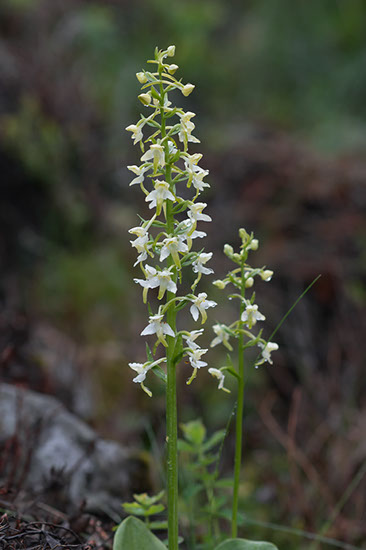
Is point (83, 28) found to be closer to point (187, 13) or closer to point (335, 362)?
point (187, 13)

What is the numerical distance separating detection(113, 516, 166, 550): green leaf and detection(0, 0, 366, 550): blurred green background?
1.03 metres

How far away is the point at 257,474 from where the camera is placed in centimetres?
392

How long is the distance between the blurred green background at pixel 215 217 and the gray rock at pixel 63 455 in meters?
0.25

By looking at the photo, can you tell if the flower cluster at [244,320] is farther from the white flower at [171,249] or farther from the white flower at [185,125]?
the white flower at [185,125]

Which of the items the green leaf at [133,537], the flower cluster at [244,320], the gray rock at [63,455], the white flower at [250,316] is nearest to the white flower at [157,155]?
the flower cluster at [244,320]

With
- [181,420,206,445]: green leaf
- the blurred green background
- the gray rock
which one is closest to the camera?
[181,420,206,445]: green leaf

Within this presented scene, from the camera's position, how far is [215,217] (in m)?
6.10

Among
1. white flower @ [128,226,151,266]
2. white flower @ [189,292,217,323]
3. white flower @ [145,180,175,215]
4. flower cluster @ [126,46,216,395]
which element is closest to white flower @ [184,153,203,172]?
flower cluster @ [126,46,216,395]

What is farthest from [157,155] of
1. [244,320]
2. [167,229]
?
[244,320]

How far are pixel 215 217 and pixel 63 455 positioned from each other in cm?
381

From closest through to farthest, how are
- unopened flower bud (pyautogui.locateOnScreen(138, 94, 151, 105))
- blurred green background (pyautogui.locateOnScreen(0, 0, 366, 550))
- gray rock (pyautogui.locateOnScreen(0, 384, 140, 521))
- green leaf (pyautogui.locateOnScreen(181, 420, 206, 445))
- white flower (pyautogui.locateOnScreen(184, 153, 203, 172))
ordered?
1. unopened flower bud (pyautogui.locateOnScreen(138, 94, 151, 105))
2. white flower (pyautogui.locateOnScreen(184, 153, 203, 172))
3. green leaf (pyautogui.locateOnScreen(181, 420, 206, 445))
4. gray rock (pyautogui.locateOnScreen(0, 384, 140, 521))
5. blurred green background (pyautogui.locateOnScreen(0, 0, 366, 550))

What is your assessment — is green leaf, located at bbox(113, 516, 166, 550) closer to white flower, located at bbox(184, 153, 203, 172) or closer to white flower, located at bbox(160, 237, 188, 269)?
white flower, located at bbox(160, 237, 188, 269)

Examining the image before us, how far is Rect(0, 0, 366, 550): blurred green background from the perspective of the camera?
366cm

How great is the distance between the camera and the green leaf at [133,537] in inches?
65.7
